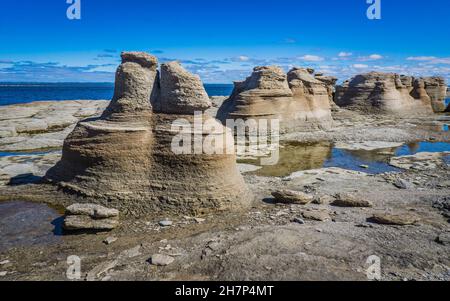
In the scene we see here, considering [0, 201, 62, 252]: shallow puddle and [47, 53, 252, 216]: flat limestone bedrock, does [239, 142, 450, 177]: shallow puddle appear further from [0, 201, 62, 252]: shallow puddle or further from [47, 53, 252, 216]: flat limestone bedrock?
[0, 201, 62, 252]: shallow puddle

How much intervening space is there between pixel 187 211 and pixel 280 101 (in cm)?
1618

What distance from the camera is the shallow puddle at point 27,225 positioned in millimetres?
7379

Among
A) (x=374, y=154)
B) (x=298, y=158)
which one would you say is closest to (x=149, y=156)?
(x=298, y=158)

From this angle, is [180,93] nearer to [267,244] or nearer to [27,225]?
[267,244]

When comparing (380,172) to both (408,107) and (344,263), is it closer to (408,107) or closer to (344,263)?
(344,263)

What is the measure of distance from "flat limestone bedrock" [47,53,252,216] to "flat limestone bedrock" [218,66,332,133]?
42.5ft

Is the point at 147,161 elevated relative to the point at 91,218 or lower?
elevated

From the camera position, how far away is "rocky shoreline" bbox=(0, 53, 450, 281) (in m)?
6.14

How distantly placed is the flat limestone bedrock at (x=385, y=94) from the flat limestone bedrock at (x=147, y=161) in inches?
1259

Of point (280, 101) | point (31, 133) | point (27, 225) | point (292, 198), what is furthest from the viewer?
point (31, 133)

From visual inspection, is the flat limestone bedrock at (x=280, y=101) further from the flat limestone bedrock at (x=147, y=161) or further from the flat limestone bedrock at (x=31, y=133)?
the flat limestone bedrock at (x=147, y=161)

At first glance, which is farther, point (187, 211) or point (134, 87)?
point (134, 87)

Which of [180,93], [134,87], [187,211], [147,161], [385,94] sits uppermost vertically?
[385,94]

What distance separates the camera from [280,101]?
23.3m
